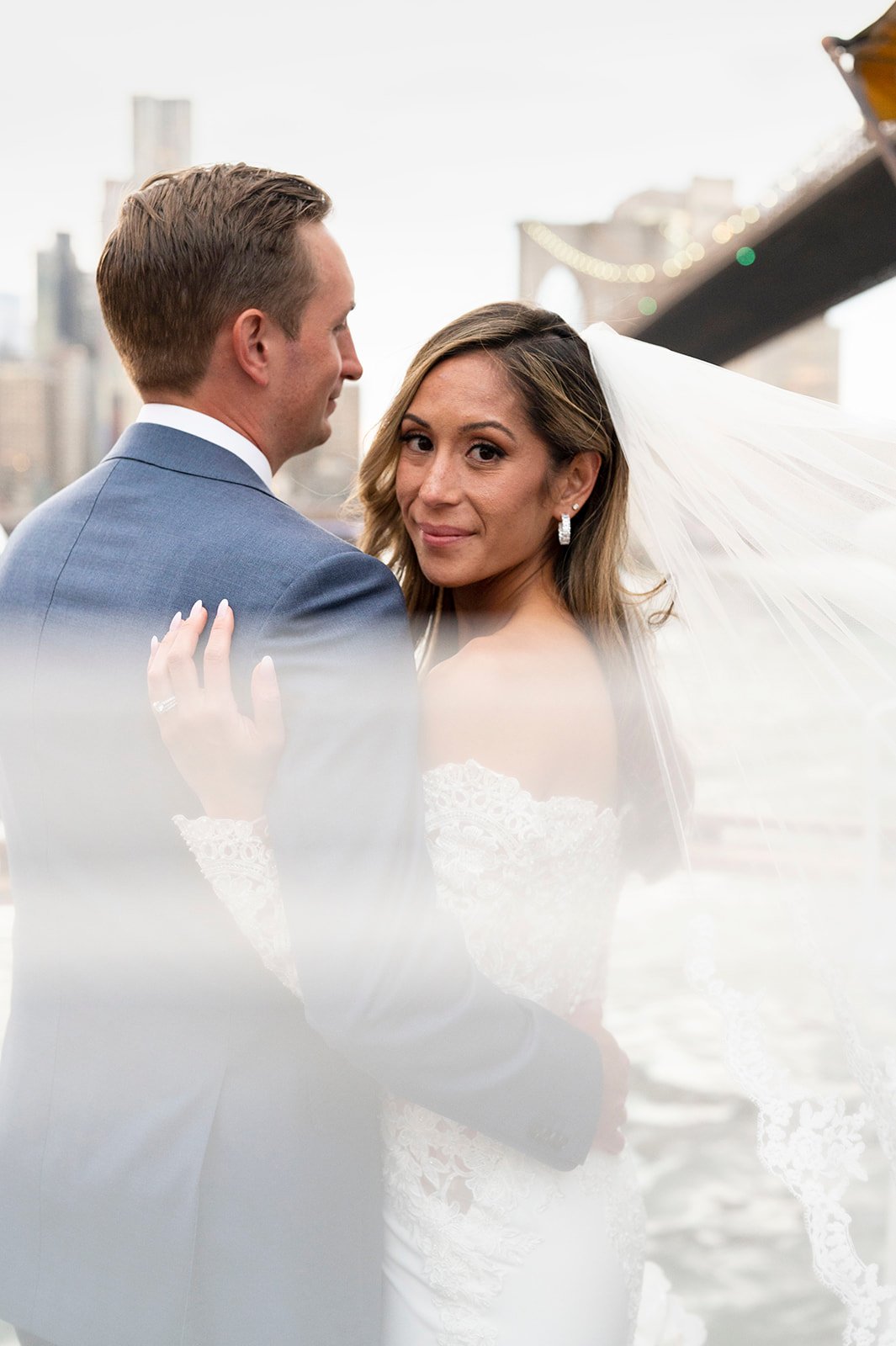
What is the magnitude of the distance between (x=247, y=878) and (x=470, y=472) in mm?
487

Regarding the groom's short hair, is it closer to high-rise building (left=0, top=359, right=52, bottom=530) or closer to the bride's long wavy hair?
the bride's long wavy hair

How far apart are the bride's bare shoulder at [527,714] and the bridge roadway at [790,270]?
10914 mm

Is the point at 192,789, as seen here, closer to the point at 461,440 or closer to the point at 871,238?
the point at 461,440

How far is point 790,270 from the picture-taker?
1320 centimetres

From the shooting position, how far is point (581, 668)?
120 cm

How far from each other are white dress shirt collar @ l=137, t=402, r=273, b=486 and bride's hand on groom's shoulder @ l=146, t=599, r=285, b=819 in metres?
0.18

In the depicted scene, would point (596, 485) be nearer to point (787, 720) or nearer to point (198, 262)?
point (787, 720)

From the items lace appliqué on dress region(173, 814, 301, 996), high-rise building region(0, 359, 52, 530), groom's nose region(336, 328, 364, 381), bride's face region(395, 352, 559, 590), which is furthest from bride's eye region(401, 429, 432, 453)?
high-rise building region(0, 359, 52, 530)

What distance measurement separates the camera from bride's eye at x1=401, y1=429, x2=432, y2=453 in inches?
49.7

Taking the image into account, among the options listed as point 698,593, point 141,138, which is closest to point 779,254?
point 141,138

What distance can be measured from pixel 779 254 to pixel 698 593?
13.0 m

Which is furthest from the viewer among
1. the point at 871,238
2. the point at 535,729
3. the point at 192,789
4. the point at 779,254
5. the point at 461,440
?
the point at 779,254

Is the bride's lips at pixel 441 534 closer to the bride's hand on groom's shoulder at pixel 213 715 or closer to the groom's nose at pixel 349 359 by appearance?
the groom's nose at pixel 349 359

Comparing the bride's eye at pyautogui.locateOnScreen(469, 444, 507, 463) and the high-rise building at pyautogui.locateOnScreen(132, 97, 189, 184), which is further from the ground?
the high-rise building at pyautogui.locateOnScreen(132, 97, 189, 184)
